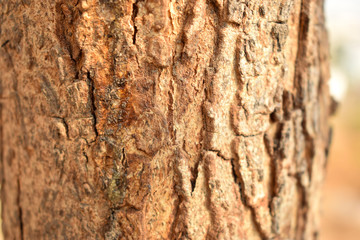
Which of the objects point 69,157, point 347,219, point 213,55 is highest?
point 213,55

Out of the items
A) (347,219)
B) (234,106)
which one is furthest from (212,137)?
(347,219)

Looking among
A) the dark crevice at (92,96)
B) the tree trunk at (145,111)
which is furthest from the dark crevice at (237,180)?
the dark crevice at (92,96)

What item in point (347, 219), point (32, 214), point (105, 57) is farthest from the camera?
point (347, 219)

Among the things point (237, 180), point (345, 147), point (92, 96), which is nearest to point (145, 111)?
point (92, 96)

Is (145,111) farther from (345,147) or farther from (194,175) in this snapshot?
(345,147)

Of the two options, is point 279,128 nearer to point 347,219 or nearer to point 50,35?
point 50,35

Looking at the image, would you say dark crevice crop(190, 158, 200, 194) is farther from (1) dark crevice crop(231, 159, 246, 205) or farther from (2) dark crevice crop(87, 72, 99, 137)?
(2) dark crevice crop(87, 72, 99, 137)

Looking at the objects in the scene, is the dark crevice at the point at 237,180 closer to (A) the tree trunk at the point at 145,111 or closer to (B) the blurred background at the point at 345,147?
(A) the tree trunk at the point at 145,111
